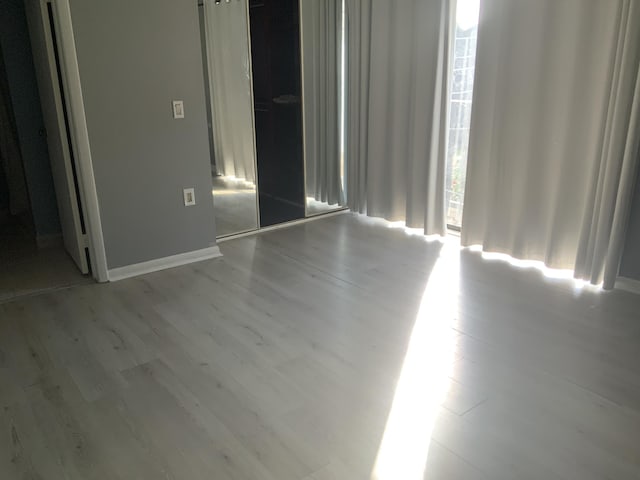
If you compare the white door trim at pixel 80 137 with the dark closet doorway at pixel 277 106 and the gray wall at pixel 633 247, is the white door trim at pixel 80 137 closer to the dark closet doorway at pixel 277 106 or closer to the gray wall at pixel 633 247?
the dark closet doorway at pixel 277 106

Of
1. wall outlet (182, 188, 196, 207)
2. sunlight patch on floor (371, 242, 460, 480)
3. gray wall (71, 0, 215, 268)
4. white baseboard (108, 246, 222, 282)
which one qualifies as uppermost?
gray wall (71, 0, 215, 268)

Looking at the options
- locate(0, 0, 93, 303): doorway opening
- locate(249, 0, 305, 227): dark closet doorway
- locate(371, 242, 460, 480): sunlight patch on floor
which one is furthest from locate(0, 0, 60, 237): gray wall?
locate(371, 242, 460, 480): sunlight patch on floor

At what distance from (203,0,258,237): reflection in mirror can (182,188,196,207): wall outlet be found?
0.76 ft

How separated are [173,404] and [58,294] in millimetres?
1578

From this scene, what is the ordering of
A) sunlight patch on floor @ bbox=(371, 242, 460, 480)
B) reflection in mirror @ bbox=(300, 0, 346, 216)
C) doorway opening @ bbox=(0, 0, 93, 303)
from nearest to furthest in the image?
sunlight patch on floor @ bbox=(371, 242, 460, 480), doorway opening @ bbox=(0, 0, 93, 303), reflection in mirror @ bbox=(300, 0, 346, 216)

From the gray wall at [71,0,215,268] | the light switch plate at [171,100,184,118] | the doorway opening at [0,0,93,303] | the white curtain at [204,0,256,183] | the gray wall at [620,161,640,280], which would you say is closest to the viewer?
the gray wall at [620,161,640,280]

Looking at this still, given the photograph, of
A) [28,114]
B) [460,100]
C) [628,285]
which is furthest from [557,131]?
[28,114]

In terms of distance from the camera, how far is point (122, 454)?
6.34 ft

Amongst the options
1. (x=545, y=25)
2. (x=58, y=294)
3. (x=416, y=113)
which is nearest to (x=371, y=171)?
(x=416, y=113)

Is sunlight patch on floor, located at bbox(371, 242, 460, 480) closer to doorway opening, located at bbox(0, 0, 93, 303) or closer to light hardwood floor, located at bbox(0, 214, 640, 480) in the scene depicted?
light hardwood floor, located at bbox(0, 214, 640, 480)

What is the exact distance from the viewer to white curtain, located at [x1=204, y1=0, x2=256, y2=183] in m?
3.85

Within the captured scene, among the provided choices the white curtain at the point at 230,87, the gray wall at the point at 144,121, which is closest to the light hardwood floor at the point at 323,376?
the gray wall at the point at 144,121

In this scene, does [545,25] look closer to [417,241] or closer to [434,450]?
[417,241]

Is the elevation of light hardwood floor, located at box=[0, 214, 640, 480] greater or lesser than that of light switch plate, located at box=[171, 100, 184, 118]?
lesser
